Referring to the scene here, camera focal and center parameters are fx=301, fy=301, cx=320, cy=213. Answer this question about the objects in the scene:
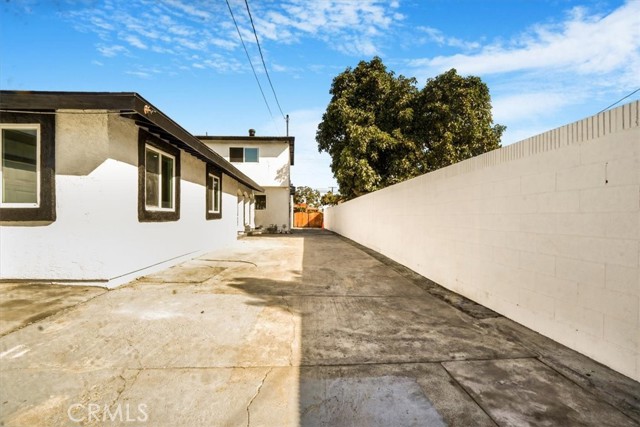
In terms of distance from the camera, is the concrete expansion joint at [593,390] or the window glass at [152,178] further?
the window glass at [152,178]

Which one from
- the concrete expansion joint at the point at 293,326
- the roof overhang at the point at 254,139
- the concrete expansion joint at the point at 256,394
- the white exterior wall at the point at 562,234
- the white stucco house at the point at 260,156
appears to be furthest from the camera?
the white stucco house at the point at 260,156

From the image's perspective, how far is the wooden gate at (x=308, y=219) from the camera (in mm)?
33250

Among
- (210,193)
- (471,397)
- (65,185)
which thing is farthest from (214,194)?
(471,397)

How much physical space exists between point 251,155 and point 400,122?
976 cm

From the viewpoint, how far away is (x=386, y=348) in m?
2.95

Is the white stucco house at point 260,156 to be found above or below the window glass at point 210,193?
above

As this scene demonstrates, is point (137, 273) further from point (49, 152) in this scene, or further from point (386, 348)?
point (386, 348)

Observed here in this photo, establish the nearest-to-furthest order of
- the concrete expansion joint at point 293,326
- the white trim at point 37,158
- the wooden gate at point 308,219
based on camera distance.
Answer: the concrete expansion joint at point 293,326 < the white trim at point 37,158 < the wooden gate at point 308,219

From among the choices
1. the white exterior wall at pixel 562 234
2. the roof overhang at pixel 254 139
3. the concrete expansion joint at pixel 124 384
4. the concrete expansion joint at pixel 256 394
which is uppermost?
the roof overhang at pixel 254 139

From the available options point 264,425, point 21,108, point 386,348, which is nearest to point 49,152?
point 21,108

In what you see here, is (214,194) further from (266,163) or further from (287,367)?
(266,163)

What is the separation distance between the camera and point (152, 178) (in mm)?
6234

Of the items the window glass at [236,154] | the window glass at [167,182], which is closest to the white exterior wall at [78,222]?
the window glass at [167,182]

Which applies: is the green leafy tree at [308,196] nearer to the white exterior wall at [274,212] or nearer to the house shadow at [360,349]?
the white exterior wall at [274,212]
